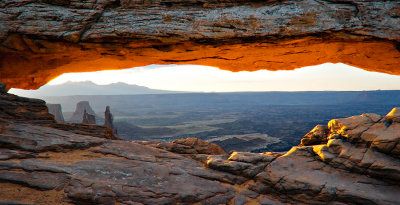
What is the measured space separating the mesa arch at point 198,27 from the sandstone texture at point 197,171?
3.03 meters

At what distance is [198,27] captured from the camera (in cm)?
831

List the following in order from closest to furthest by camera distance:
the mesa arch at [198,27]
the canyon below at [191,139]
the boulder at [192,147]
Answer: the canyon below at [191,139] → the mesa arch at [198,27] → the boulder at [192,147]

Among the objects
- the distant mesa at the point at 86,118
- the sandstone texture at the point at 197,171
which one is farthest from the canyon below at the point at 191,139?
the distant mesa at the point at 86,118

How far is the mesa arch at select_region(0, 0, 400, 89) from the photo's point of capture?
309 inches

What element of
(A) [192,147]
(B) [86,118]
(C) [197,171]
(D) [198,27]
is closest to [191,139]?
(A) [192,147]

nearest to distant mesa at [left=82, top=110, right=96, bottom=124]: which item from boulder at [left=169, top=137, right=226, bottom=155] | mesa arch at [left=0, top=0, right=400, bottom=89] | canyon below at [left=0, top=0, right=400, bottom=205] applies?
canyon below at [left=0, top=0, right=400, bottom=205]

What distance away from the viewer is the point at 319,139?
8.02 m

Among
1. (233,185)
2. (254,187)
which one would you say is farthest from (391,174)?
(233,185)

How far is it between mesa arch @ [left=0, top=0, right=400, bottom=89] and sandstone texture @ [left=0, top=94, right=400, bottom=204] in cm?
303

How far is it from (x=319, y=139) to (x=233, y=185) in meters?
3.69

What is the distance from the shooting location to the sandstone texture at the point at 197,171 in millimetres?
5172

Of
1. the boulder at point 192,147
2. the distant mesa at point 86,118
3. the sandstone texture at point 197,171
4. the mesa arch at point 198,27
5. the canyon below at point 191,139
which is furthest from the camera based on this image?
the distant mesa at point 86,118

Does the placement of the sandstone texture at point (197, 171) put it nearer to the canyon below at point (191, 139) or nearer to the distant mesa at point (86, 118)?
the canyon below at point (191, 139)

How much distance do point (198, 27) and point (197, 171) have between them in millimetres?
5002
